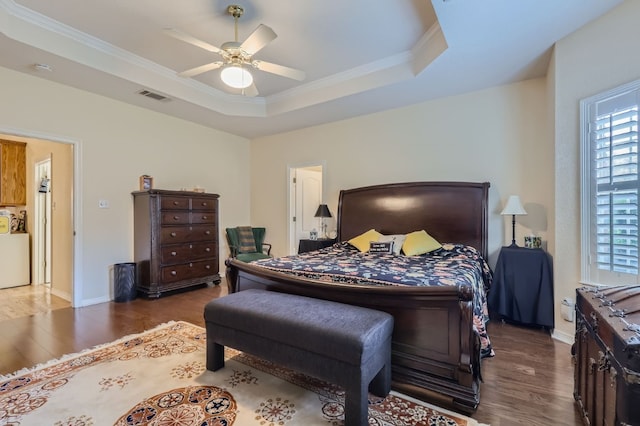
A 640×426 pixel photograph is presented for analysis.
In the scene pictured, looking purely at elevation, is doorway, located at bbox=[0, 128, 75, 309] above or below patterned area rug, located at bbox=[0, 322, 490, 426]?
above

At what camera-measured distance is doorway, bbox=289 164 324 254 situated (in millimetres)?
5859

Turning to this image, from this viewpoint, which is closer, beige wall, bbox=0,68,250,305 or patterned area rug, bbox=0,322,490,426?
patterned area rug, bbox=0,322,490,426

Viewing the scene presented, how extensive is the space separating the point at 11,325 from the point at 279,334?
3.37 metres

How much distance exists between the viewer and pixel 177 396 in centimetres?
201

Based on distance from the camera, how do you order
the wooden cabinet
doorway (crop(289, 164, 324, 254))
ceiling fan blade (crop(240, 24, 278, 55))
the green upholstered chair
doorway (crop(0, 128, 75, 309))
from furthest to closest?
doorway (crop(289, 164, 324, 254)), the green upholstered chair, the wooden cabinet, doorway (crop(0, 128, 75, 309)), ceiling fan blade (crop(240, 24, 278, 55))

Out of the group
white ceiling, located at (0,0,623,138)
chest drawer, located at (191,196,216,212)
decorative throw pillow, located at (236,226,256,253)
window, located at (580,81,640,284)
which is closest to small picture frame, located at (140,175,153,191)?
chest drawer, located at (191,196,216,212)

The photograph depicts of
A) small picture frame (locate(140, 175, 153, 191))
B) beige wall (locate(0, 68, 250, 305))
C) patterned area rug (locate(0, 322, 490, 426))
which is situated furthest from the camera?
small picture frame (locate(140, 175, 153, 191))

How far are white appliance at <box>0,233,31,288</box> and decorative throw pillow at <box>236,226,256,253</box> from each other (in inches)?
141

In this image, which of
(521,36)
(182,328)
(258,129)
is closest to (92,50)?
(258,129)

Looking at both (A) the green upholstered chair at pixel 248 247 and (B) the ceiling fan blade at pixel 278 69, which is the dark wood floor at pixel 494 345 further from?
(B) the ceiling fan blade at pixel 278 69

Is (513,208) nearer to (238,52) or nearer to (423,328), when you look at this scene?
(423,328)

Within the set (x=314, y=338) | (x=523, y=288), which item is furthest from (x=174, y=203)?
(x=523, y=288)

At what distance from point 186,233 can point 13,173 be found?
11.6 feet

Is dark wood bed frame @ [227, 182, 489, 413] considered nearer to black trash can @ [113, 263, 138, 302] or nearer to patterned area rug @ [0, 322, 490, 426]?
patterned area rug @ [0, 322, 490, 426]
